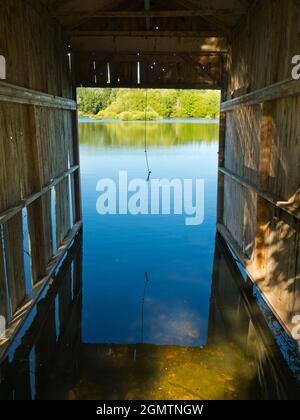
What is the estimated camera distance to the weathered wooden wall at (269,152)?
512 cm

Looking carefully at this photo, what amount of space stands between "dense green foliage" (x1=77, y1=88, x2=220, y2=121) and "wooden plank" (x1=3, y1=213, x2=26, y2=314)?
4896 cm

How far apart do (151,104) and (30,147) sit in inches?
2020

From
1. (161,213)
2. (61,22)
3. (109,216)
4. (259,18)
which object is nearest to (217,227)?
(161,213)

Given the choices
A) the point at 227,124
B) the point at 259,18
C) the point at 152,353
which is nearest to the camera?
the point at 152,353

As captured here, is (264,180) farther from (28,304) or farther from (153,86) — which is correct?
(153,86)

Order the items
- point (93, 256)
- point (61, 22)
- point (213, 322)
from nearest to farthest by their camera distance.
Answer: point (213, 322) < point (61, 22) < point (93, 256)

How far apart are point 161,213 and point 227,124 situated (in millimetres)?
4034

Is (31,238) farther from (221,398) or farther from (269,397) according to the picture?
(269,397)

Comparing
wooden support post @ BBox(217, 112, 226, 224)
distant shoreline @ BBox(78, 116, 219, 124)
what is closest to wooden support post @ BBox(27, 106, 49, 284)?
wooden support post @ BBox(217, 112, 226, 224)

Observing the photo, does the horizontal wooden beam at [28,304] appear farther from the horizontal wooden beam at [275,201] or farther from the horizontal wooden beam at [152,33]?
the horizontal wooden beam at [152,33]

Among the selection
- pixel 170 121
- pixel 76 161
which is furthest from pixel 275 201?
pixel 170 121

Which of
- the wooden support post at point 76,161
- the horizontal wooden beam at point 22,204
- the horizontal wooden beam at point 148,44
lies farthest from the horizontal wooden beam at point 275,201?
the wooden support post at point 76,161

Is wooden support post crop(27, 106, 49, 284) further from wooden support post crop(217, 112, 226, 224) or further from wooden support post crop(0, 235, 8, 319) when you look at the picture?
wooden support post crop(217, 112, 226, 224)

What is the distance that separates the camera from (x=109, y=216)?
12.2 m
